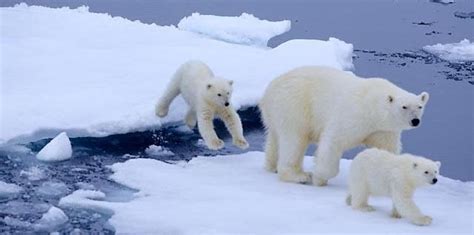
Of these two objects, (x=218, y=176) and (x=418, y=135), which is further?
(x=418, y=135)

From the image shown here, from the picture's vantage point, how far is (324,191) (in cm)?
634

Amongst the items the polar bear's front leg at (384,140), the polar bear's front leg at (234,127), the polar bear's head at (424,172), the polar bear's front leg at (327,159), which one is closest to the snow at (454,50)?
the polar bear's front leg at (234,127)

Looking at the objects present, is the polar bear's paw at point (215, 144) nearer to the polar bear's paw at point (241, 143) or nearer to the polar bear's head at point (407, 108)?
the polar bear's paw at point (241, 143)

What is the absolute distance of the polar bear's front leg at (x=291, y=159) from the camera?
659cm

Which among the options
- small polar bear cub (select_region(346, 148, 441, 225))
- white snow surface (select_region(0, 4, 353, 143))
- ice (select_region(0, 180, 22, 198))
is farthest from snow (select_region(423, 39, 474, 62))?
ice (select_region(0, 180, 22, 198))

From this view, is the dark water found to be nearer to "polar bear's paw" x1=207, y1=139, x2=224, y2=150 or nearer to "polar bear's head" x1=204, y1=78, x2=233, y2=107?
"polar bear's paw" x1=207, y1=139, x2=224, y2=150

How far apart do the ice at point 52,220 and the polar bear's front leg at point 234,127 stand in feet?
7.15

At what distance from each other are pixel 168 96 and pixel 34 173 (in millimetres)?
1894

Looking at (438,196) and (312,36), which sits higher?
(312,36)

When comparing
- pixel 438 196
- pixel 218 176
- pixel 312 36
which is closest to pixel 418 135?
pixel 438 196

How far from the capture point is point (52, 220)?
18.0 ft

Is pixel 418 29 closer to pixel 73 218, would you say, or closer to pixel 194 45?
pixel 194 45

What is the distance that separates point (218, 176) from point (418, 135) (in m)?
2.40

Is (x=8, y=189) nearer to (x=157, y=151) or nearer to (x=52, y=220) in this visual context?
(x=52, y=220)
